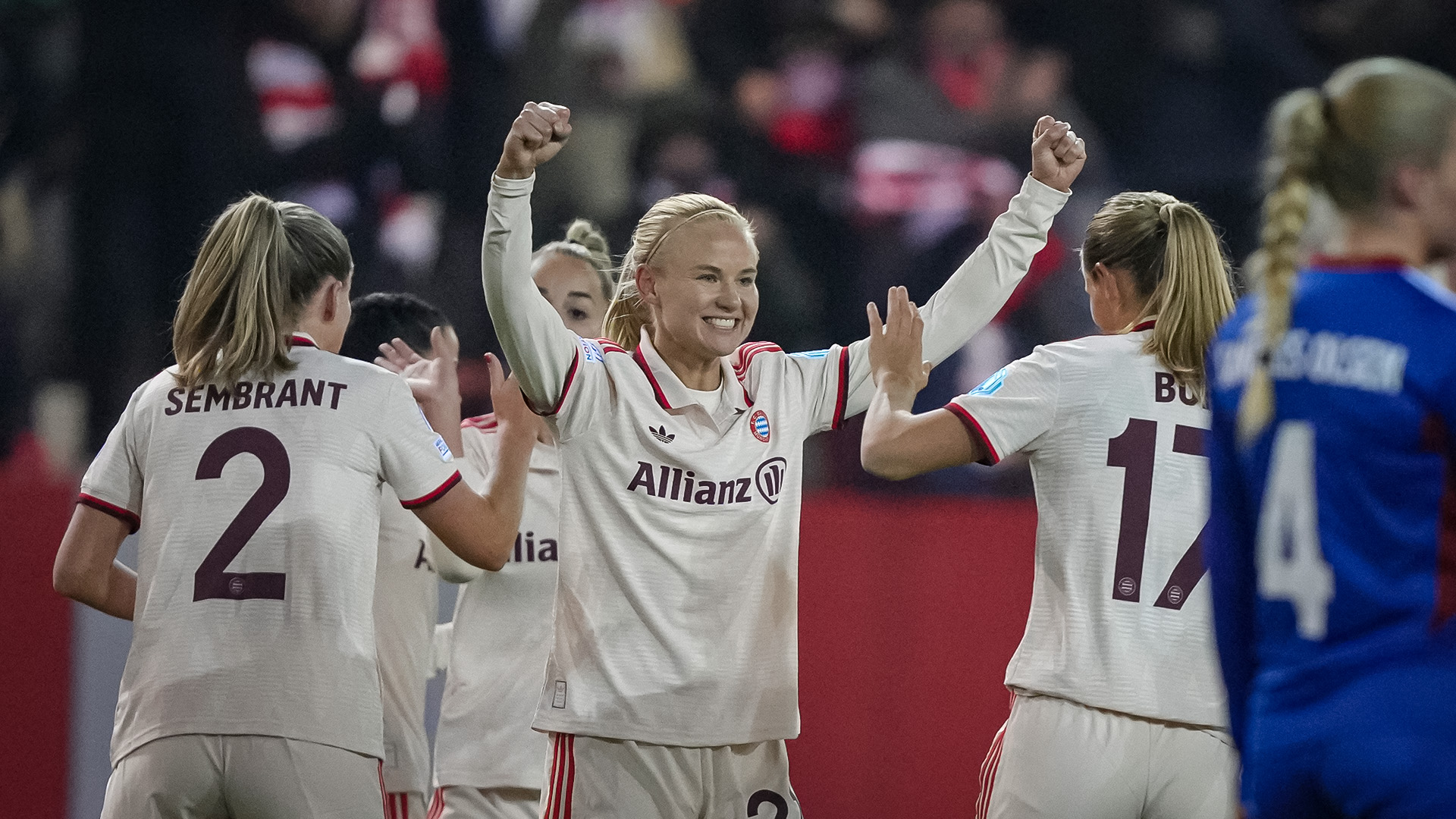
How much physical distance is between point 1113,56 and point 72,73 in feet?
17.6

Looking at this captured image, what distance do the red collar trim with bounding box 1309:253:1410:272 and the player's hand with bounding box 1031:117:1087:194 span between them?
1481mm

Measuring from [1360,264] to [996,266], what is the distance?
1499 mm

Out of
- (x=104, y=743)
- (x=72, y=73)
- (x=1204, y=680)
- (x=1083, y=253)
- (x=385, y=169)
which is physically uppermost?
(x=72, y=73)

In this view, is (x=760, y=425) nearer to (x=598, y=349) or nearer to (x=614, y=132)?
(x=598, y=349)

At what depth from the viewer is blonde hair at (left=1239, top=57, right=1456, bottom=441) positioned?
6.07ft

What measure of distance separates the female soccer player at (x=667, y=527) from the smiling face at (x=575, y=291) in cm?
101

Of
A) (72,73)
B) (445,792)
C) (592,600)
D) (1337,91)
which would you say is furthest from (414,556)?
(72,73)

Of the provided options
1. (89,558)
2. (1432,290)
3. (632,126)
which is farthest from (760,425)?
(632,126)

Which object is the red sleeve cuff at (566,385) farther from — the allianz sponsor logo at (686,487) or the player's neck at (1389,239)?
the player's neck at (1389,239)

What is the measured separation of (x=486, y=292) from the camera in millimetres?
2928

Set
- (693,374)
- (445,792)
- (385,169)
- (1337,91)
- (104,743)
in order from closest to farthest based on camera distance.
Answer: (1337,91) → (693,374) → (445,792) → (104,743) → (385,169)

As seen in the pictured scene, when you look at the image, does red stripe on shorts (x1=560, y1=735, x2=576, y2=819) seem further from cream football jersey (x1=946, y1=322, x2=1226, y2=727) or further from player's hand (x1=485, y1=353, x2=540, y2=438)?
cream football jersey (x1=946, y1=322, x2=1226, y2=727)

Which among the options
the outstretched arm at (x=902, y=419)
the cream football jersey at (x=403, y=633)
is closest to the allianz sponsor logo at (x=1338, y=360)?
the outstretched arm at (x=902, y=419)

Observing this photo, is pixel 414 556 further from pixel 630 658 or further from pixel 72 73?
pixel 72 73
